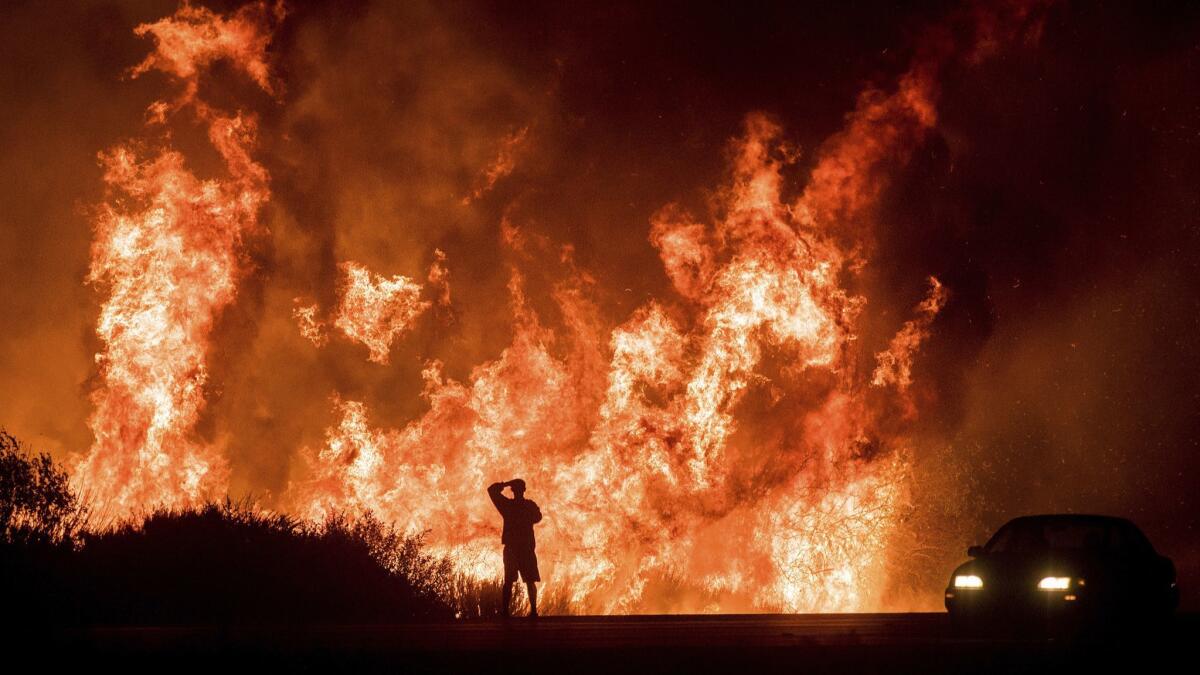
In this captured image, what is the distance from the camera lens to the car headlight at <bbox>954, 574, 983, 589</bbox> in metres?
13.3

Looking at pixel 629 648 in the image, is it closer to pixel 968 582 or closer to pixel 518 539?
pixel 968 582

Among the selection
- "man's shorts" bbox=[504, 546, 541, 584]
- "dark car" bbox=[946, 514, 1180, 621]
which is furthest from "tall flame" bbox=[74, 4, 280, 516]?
"dark car" bbox=[946, 514, 1180, 621]

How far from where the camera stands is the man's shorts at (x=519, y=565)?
1872 centimetres

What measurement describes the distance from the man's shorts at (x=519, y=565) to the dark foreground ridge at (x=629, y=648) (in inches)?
119

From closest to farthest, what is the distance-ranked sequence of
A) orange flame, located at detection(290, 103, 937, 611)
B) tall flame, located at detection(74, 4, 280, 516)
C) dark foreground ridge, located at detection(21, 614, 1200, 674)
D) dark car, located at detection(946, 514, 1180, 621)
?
dark foreground ridge, located at detection(21, 614, 1200, 674) → dark car, located at detection(946, 514, 1180, 621) → orange flame, located at detection(290, 103, 937, 611) → tall flame, located at detection(74, 4, 280, 516)

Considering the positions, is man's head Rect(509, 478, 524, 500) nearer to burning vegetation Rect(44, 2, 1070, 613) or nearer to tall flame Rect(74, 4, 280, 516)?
burning vegetation Rect(44, 2, 1070, 613)

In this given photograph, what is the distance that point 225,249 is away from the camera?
29.8m

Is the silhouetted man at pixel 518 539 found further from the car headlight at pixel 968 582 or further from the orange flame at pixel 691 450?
the orange flame at pixel 691 450

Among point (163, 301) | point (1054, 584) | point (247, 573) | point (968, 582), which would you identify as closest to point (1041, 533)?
point (968, 582)

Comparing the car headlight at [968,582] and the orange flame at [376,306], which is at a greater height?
the orange flame at [376,306]

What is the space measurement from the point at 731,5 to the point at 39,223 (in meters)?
18.5

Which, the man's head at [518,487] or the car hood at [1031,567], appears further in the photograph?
the man's head at [518,487]

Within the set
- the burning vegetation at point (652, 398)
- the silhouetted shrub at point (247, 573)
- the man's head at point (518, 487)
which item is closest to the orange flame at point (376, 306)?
the burning vegetation at point (652, 398)

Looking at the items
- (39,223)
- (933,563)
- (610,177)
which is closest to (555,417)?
(610,177)
